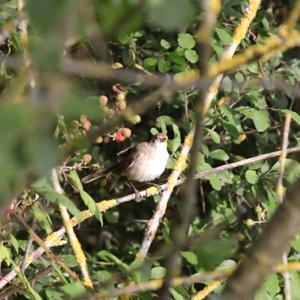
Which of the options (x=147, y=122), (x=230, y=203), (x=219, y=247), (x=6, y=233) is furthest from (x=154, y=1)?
(x=147, y=122)

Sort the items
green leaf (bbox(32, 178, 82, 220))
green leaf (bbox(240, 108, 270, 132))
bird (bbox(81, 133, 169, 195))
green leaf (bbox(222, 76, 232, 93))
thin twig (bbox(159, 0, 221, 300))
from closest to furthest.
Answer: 1. thin twig (bbox(159, 0, 221, 300))
2. green leaf (bbox(32, 178, 82, 220))
3. green leaf (bbox(222, 76, 232, 93))
4. green leaf (bbox(240, 108, 270, 132))
5. bird (bbox(81, 133, 169, 195))

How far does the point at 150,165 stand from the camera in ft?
14.9

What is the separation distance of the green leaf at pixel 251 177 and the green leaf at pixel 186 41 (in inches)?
23.9

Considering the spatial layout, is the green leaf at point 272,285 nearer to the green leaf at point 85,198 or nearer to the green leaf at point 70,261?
the green leaf at point 85,198

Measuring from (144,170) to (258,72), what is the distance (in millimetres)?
1312

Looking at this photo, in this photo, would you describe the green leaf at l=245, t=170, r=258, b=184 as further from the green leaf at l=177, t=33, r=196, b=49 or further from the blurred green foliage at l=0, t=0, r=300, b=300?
the green leaf at l=177, t=33, r=196, b=49

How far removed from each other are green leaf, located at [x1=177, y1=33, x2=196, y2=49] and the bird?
0.58 metres

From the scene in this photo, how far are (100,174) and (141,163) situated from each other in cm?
85

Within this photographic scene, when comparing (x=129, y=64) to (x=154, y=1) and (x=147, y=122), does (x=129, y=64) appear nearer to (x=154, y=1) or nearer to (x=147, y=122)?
(x=147, y=122)

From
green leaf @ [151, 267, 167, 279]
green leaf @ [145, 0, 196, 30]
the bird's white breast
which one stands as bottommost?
the bird's white breast

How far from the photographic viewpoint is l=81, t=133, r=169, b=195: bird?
4156 millimetres

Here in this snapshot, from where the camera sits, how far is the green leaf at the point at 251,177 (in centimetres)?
341

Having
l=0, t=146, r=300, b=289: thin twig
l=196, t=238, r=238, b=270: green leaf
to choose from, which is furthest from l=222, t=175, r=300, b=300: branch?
l=0, t=146, r=300, b=289: thin twig

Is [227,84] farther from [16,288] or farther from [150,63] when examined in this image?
[16,288]
